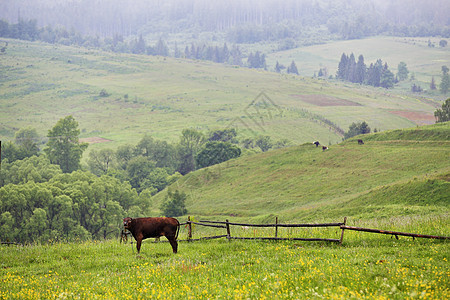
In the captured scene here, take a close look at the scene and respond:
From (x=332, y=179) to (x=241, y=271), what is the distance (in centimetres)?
7141

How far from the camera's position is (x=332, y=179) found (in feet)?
269

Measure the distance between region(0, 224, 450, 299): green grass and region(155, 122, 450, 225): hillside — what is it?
32773 millimetres

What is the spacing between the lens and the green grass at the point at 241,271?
10938 mm

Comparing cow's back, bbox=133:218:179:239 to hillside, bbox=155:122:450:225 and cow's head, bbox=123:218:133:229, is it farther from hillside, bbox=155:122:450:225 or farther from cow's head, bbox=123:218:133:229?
hillside, bbox=155:122:450:225

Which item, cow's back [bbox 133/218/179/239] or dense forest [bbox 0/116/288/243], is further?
dense forest [bbox 0/116/288/243]

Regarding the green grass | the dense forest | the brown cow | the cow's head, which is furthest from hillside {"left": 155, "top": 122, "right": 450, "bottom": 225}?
the cow's head

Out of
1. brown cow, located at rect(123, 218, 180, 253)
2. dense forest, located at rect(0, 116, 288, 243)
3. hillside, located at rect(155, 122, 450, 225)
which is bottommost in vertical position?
dense forest, located at rect(0, 116, 288, 243)

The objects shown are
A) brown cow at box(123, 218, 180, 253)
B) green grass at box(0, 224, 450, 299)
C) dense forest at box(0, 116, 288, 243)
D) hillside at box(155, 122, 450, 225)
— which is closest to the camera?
green grass at box(0, 224, 450, 299)

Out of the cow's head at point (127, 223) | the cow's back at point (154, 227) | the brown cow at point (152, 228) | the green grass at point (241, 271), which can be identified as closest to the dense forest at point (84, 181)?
the green grass at point (241, 271)

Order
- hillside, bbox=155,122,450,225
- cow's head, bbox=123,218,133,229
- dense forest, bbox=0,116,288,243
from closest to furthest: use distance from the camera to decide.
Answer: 1. cow's head, bbox=123,218,133,229
2. hillside, bbox=155,122,450,225
3. dense forest, bbox=0,116,288,243

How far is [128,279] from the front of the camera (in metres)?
13.8

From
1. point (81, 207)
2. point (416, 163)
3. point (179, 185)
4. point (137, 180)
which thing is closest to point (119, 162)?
point (137, 180)

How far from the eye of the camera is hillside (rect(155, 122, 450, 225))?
181 ft

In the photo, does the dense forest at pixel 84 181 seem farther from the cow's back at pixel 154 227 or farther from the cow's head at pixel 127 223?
the cow's back at pixel 154 227
